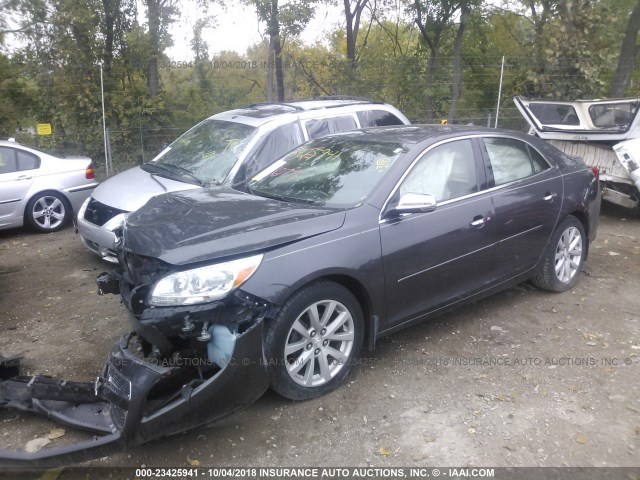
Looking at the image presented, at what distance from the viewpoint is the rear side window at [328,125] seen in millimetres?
6934

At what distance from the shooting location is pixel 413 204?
3.96 m

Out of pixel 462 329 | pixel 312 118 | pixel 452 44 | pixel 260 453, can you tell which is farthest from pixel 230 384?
pixel 452 44

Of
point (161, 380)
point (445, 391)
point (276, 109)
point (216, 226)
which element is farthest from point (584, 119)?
point (161, 380)

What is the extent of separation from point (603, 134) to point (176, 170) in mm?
6139

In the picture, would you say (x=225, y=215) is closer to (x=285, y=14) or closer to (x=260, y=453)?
(x=260, y=453)

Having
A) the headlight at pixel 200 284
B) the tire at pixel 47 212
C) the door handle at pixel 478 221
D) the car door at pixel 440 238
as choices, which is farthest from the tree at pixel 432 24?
the headlight at pixel 200 284

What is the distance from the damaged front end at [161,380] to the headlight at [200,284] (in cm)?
5

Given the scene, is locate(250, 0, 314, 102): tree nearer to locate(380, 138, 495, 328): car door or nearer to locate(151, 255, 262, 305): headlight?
locate(380, 138, 495, 328): car door

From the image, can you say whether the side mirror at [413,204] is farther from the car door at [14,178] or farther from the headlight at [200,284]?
the car door at [14,178]

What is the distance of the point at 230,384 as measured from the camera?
3.19 meters

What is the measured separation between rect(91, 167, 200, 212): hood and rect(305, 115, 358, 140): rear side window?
5.53 ft

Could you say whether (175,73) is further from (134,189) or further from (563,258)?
(563,258)

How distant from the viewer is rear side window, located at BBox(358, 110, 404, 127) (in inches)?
294

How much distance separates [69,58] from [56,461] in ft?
38.7
